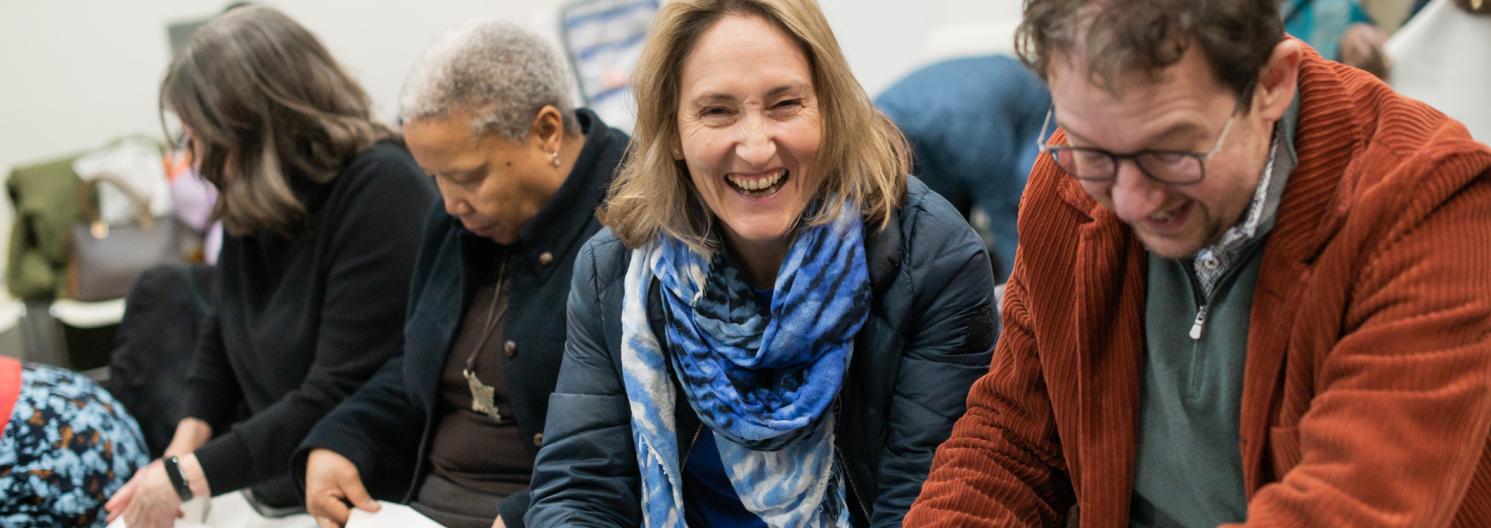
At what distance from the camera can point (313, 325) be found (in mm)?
2621

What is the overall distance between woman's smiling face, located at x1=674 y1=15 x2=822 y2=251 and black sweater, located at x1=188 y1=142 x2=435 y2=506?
1043 mm

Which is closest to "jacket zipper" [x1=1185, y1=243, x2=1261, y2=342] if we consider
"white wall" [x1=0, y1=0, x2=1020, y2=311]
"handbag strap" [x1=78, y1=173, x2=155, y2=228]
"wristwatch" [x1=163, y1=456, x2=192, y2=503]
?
"wristwatch" [x1=163, y1=456, x2=192, y2=503]

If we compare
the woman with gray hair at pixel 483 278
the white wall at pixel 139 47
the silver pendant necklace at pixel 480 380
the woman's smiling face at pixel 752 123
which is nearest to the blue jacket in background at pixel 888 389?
the woman's smiling face at pixel 752 123

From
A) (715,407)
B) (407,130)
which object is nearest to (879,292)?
(715,407)

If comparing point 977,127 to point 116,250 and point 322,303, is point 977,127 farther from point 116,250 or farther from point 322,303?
point 116,250

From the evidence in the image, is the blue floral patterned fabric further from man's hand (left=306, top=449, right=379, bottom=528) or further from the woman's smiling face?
the woman's smiling face

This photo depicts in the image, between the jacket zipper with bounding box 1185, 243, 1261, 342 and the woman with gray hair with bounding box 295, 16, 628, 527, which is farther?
the woman with gray hair with bounding box 295, 16, 628, 527

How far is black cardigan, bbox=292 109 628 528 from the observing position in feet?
7.04

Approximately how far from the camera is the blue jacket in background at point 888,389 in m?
1.69

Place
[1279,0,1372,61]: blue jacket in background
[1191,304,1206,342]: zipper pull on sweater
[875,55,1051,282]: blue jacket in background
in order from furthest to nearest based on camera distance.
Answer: [875,55,1051,282]: blue jacket in background → [1279,0,1372,61]: blue jacket in background → [1191,304,1206,342]: zipper pull on sweater

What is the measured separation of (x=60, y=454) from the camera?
241 centimetres

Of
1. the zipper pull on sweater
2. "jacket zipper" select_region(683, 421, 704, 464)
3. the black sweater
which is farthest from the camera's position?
the black sweater

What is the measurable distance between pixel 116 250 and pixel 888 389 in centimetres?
403

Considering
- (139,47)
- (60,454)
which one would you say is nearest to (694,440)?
(60,454)
